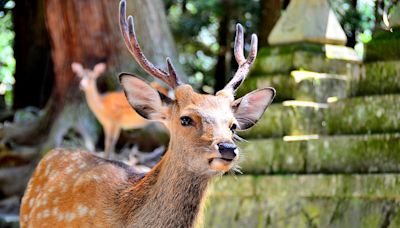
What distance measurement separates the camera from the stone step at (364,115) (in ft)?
21.5

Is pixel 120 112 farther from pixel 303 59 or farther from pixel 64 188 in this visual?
pixel 64 188

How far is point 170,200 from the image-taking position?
4.49 metres

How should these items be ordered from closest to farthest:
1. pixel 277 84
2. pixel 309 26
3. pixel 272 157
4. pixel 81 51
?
pixel 272 157, pixel 277 84, pixel 309 26, pixel 81 51

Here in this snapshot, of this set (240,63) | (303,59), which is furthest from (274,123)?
(240,63)

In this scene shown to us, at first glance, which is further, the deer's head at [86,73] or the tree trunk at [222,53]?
the tree trunk at [222,53]

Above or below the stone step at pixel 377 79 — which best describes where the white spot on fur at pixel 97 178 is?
below

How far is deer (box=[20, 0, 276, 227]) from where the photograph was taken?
437 cm

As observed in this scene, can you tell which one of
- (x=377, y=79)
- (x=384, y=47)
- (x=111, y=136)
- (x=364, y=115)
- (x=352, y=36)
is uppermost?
(x=352, y=36)

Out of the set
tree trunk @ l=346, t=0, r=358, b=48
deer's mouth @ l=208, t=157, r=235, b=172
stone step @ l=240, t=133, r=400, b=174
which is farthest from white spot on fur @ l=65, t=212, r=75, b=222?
tree trunk @ l=346, t=0, r=358, b=48

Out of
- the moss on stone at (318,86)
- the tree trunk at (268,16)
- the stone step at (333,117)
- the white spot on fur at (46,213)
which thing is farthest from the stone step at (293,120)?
the tree trunk at (268,16)

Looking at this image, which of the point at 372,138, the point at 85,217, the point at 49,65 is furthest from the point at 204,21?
the point at 85,217

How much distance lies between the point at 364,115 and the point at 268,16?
278 inches

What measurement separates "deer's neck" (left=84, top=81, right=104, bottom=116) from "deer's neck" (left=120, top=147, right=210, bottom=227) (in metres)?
5.68

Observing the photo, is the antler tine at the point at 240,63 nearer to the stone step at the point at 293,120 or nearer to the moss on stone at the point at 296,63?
the stone step at the point at 293,120
